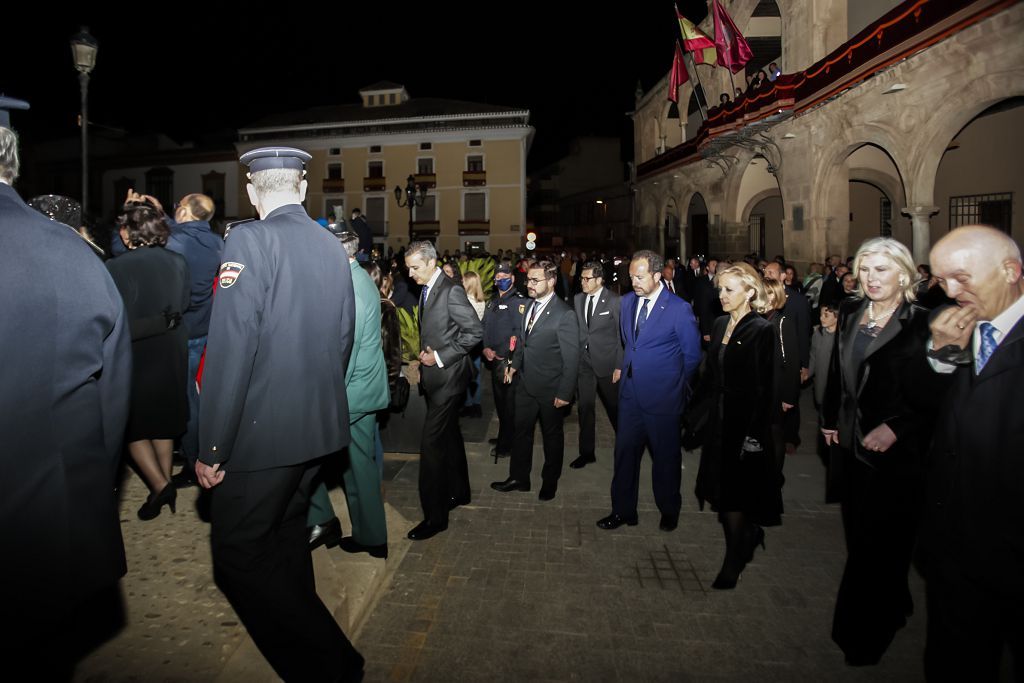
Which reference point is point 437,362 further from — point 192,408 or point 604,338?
point 604,338

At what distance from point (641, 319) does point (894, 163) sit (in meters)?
11.8

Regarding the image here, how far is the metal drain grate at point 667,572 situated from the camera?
392 cm

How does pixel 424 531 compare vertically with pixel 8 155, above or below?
below

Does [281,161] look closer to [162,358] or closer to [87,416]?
[87,416]

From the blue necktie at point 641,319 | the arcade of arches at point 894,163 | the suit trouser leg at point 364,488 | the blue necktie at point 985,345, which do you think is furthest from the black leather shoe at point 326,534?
the arcade of arches at point 894,163

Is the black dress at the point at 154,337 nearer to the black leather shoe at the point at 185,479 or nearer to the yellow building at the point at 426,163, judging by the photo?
the black leather shoe at the point at 185,479

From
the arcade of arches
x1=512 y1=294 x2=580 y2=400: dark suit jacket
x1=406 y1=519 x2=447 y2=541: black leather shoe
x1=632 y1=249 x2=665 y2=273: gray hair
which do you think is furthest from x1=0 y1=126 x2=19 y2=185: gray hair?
the arcade of arches

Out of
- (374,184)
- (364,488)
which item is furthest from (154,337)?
(374,184)

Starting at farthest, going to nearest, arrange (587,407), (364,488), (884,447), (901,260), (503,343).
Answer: (503,343) → (587,407) → (364,488) → (901,260) → (884,447)

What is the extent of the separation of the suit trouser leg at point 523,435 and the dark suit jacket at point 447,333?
1052 mm

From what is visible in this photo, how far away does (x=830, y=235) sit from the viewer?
14.6 metres

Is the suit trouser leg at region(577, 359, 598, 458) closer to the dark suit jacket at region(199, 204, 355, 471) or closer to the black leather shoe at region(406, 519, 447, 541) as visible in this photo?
the black leather shoe at region(406, 519, 447, 541)

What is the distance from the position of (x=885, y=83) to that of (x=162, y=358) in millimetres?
13204

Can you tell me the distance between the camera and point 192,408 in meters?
4.92
